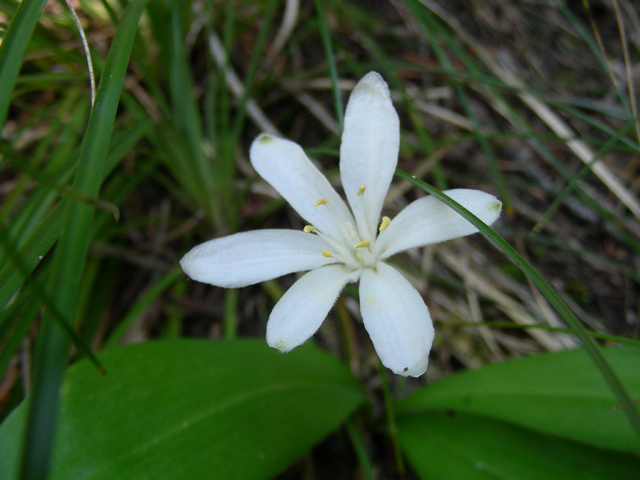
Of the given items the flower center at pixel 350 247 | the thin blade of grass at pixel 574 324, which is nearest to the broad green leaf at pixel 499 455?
the thin blade of grass at pixel 574 324

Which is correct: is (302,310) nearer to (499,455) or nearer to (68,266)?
(68,266)

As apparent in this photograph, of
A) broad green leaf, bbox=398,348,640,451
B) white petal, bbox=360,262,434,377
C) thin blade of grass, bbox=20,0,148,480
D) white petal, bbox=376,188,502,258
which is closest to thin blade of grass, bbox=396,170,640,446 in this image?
white petal, bbox=376,188,502,258

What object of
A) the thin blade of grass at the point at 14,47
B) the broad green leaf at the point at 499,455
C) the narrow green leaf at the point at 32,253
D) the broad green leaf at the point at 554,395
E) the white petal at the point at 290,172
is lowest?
the broad green leaf at the point at 499,455

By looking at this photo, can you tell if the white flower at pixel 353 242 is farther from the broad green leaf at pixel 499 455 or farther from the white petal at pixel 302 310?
the broad green leaf at pixel 499 455

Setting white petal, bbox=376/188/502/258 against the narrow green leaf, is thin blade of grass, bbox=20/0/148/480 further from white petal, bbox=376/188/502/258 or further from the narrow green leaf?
white petal, bbox=376/188/502/258

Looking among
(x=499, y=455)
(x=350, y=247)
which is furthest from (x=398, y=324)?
(x=499, y=455)

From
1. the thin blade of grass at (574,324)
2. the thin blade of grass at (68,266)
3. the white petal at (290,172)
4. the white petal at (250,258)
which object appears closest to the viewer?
the thin blade of grass at (68,266)
